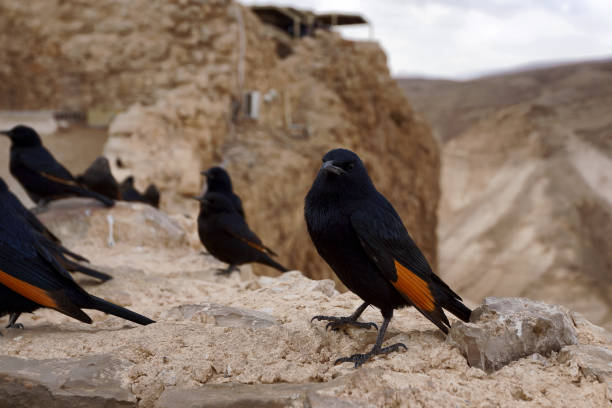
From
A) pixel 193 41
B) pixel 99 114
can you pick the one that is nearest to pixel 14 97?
pixel 99 114

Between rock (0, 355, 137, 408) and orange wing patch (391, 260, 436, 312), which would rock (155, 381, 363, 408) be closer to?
rock (0, 355, 137, 408)

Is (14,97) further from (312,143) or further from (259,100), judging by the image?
(312,143)

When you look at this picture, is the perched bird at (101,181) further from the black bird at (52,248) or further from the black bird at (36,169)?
the black bird at (52,248)

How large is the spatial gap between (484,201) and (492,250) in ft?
20.0

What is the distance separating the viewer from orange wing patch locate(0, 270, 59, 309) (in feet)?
8.25

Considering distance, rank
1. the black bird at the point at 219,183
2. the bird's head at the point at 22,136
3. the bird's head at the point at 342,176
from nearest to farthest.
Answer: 1. the bird's head at the point at 342,176
2. the black bird at the point at 219,183
3. the bird's head at the point at 22,136

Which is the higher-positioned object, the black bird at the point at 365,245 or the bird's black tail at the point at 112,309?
the black bird at the point at 365,245

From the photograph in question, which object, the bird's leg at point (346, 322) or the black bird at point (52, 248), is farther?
the black bird at point (52, 248)

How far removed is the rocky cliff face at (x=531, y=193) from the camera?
2956 centimetres

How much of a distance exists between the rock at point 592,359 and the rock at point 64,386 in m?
1.83

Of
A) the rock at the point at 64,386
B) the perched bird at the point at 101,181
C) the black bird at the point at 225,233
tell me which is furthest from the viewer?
the perched bird at the point at 101,181

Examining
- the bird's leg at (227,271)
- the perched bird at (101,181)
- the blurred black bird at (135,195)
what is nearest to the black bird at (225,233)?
the bird's leg at (227,271)

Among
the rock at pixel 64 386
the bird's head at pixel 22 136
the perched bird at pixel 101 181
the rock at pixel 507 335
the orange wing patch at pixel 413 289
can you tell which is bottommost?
the perched bird at pixel 101 181

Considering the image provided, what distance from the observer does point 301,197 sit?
14.7m
